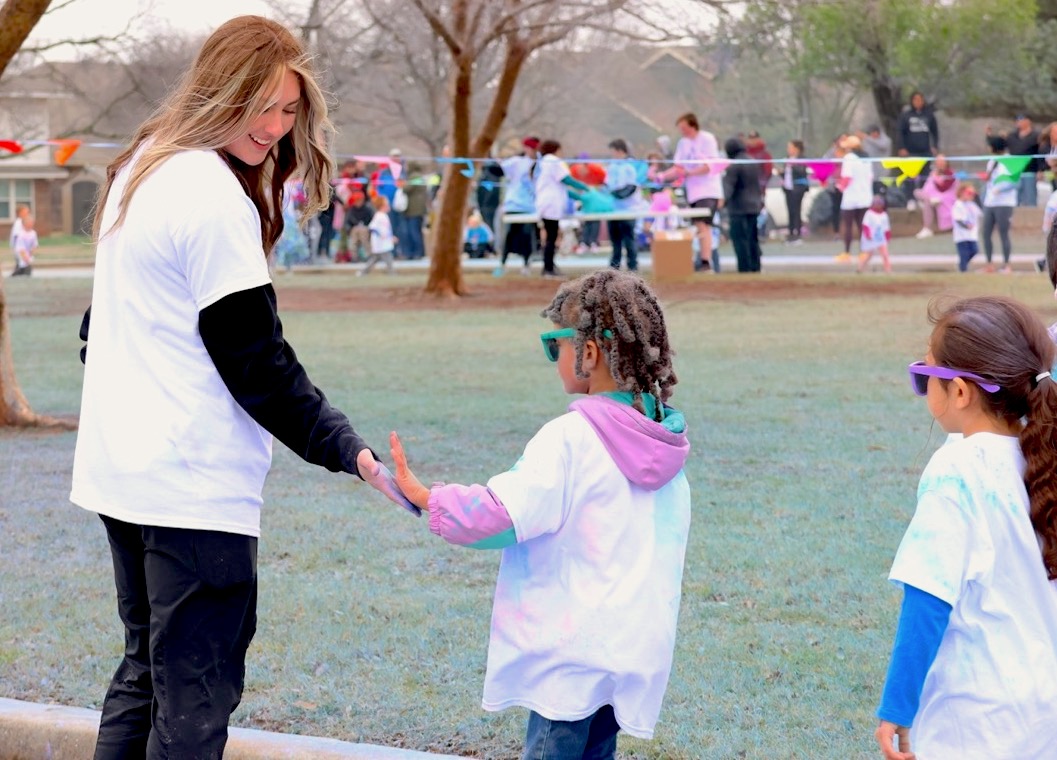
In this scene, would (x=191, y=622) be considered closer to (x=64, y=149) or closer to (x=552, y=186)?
(x=64, y=149)

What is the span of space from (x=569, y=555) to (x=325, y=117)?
1045mm

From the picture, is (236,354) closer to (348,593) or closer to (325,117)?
(325,117)

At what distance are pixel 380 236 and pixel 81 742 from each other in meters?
22.4

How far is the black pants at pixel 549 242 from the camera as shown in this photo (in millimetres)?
21000

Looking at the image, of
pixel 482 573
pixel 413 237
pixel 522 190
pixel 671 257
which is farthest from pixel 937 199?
pixel 482 573

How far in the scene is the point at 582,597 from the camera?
300cm

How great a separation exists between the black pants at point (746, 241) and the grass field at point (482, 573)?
10.2 metres

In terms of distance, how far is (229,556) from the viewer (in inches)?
116

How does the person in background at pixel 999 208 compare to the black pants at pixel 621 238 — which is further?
the person in background at pixel 999 208

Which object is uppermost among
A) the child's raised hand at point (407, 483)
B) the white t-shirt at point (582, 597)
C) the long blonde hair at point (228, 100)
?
the long blonde hair at point (228, 100)

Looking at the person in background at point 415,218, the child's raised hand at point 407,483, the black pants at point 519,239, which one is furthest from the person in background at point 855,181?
the child's raised hand at point 407,483

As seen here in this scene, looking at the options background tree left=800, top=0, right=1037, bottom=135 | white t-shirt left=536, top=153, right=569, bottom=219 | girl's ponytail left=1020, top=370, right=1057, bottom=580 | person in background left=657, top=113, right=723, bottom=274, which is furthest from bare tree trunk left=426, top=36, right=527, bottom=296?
girl's ponytail left=1020, top=370, right=1057, bottom=580

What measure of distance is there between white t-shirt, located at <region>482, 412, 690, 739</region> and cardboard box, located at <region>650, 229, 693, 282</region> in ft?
57.3

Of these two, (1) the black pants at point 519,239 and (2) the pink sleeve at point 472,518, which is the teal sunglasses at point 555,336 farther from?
(1) the black pants at point 519,239
